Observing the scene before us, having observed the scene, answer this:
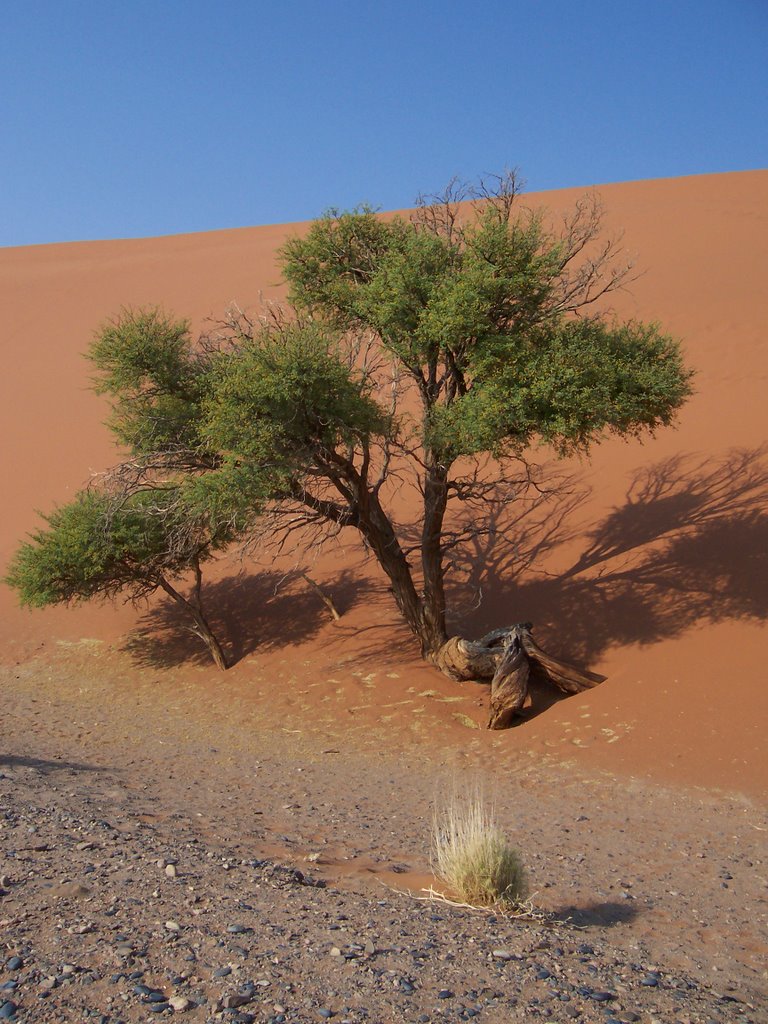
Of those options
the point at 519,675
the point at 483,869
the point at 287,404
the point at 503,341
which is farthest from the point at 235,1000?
the point at 503,341

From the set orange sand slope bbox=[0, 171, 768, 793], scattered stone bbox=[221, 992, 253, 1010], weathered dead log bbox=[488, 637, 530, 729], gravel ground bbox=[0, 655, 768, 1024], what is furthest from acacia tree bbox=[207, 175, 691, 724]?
scattered stone bbox=[221, 992, 253, 1010]

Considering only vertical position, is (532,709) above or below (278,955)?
below

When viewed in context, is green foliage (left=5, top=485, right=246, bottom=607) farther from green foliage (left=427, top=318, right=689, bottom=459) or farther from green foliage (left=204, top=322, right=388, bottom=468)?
green foliage (left=427, top=318, right=689, bottom=459)

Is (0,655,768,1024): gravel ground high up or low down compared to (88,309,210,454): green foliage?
down

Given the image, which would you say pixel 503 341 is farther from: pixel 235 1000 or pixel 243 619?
pixel 235 1000

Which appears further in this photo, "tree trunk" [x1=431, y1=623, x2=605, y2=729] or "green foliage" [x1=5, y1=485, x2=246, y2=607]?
"green foliage" [x1=5, y1=485, x2=246, y2=607]

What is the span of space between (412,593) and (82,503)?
6.09 m

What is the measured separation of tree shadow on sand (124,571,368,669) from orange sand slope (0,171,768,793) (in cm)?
12

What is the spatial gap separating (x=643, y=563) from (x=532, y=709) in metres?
3.92

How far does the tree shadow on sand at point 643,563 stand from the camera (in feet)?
40.8

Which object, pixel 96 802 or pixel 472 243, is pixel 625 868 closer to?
pixel 96 802

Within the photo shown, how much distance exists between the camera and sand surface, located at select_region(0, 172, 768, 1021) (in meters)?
6.30

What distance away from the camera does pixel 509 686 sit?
11.1m

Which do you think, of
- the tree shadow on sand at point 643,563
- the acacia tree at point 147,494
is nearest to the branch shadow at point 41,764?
the acacia tree at point 147,494
